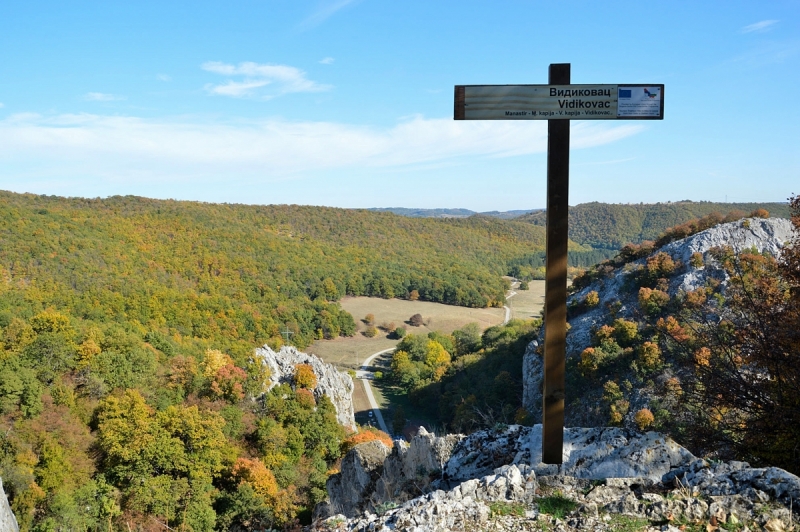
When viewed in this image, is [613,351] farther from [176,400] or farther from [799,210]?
[176,400]

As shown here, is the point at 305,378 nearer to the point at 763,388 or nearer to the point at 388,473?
the point at 388,473

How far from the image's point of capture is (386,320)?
249ft

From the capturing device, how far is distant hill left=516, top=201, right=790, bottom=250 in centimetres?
9756

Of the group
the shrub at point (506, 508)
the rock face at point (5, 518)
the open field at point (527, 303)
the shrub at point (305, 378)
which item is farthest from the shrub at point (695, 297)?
the open field at point (527, 303)

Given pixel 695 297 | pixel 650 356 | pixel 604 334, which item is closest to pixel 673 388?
pixel 650 356

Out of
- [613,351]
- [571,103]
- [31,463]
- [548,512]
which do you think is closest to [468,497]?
[548,512]

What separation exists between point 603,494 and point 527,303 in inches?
3254

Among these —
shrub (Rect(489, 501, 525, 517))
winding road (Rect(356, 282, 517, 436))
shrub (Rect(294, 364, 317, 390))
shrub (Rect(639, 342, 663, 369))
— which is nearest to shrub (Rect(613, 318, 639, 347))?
shrub (Rect(639, 342, 663, 369))

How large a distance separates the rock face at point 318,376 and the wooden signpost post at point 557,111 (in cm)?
2733

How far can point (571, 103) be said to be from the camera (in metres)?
4.49

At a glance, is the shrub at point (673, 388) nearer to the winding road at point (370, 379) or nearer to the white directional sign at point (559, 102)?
the white directional sign at point (559, 102)

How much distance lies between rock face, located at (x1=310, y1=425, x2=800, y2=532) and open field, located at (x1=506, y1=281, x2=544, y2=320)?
66.9m

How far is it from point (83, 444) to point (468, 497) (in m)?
22.2

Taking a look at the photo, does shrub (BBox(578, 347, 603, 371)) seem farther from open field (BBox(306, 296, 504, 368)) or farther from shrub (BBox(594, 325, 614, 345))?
open field (BBox(306, 296, 504, 368))
